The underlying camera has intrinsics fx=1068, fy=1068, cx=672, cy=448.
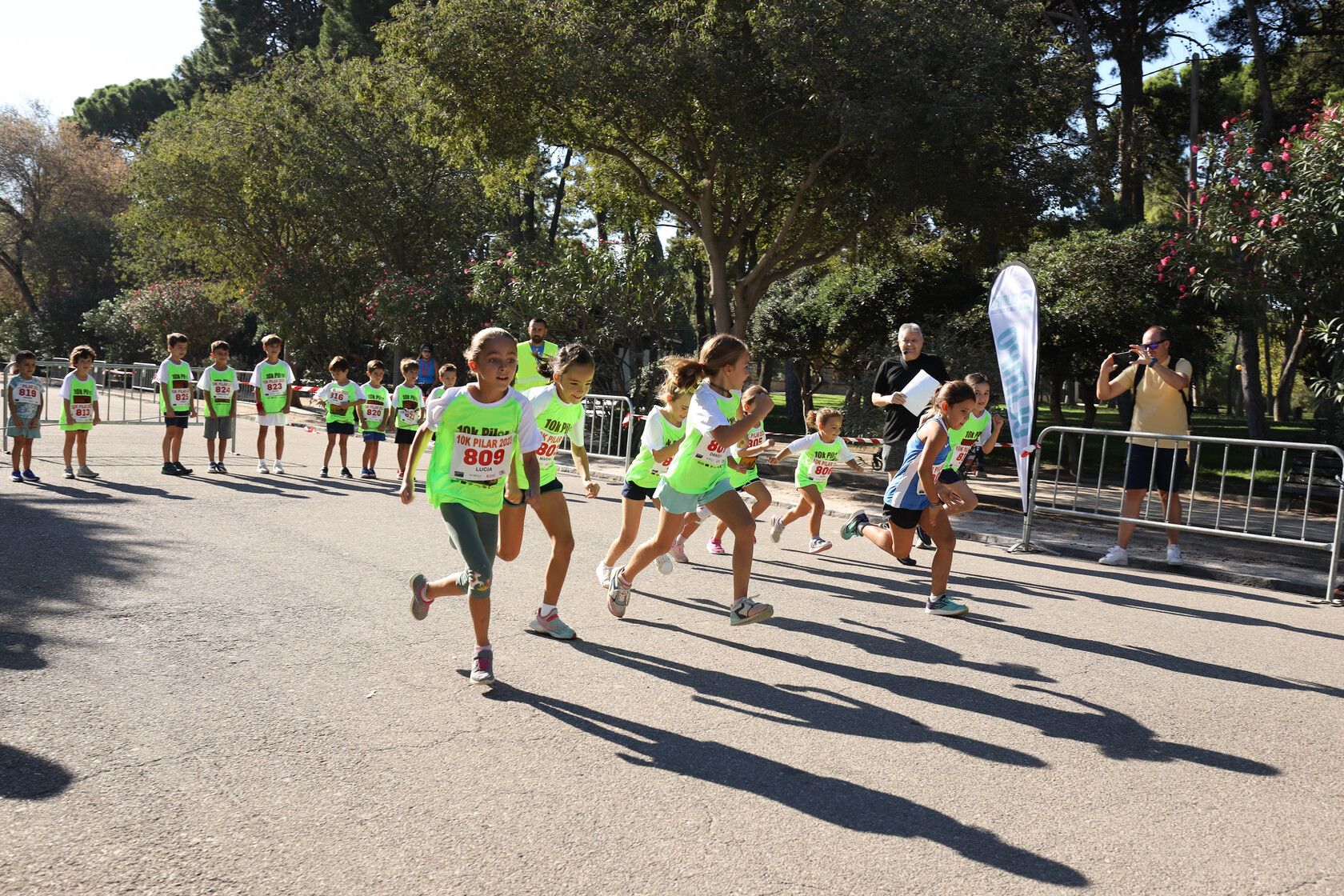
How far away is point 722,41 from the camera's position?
45.7 ft

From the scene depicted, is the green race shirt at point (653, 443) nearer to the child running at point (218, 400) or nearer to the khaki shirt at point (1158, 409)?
the khaki shirt at point (1158, 409)

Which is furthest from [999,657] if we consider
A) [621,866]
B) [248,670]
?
[248,670]

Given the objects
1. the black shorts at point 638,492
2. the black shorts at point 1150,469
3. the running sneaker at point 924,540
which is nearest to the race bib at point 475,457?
the black shorts at point 638,492

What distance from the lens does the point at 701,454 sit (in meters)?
6.33

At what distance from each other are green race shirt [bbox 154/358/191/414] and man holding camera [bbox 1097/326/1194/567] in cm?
1052

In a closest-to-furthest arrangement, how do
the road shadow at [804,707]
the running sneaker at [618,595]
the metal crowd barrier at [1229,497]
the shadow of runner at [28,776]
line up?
the shadow of runner at [28,776], the road shadow at [804,707], the running sneaker at [618,595], the metal crowd barrier at [1229,497]

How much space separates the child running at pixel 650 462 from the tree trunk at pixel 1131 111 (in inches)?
549

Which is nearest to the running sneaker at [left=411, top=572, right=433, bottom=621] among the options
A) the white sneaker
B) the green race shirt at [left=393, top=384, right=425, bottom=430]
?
the white sneaker

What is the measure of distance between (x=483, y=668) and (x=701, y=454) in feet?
6.52

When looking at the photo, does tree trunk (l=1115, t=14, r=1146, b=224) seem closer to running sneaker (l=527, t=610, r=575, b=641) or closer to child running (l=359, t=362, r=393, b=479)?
child running (l=359, t=362, r=393, b=479)

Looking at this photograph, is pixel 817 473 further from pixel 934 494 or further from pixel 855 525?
pixel 934 494

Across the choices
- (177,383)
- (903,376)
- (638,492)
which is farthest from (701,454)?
(177,383)

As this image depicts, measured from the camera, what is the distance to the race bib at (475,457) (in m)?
5.05

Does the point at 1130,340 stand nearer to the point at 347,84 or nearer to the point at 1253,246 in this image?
the point at 1253,246
